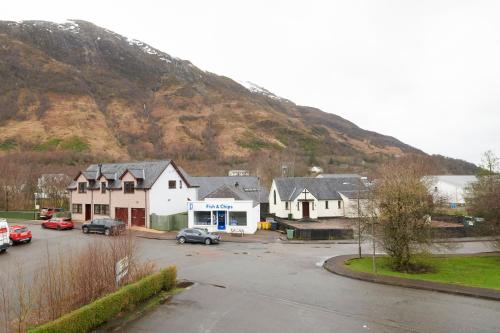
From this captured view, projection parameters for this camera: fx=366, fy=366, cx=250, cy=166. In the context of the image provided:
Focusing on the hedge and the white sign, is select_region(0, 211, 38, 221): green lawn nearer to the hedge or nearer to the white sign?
the hedge

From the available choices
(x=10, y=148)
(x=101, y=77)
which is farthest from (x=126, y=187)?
(x=101, y=77)

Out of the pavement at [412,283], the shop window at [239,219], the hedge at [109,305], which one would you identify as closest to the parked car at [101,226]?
the shop window at [239,219]

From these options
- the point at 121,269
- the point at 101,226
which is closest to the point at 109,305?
the point at 121,269

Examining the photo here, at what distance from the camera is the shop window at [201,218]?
1652 inches

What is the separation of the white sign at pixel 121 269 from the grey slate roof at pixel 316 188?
1612 inches

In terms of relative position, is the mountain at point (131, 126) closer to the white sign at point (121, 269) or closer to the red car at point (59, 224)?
the red car at point (59, 224)

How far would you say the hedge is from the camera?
11.6 meters

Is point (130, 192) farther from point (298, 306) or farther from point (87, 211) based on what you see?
point (298, 306)

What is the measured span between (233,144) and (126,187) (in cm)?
11161

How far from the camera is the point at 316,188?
58.3 m

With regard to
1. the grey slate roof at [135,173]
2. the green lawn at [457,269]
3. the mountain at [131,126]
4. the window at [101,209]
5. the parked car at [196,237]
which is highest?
A: the mountain at [131,126]

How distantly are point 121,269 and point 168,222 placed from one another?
2663 cm

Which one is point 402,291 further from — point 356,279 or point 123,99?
point 123,99

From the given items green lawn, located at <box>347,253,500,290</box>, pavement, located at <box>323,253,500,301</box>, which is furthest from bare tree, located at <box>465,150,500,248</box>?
pavement, located at <box>323,253,500,301</box>
